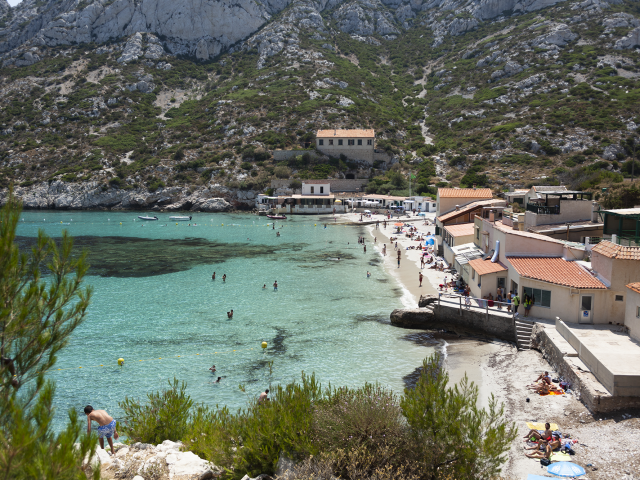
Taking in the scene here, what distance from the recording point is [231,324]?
2372cm

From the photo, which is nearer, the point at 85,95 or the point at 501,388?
the point at 501,388

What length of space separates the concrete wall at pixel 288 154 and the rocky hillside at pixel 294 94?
1.49 meters

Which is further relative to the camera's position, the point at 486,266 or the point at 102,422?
the point at 486,266

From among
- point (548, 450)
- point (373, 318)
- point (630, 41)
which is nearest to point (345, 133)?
point (373, 318)

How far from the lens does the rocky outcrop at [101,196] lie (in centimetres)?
8531

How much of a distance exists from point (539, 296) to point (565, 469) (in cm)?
1063

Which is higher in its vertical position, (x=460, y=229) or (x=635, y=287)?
(x=460, y=229)

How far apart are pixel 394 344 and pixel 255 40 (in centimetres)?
13506

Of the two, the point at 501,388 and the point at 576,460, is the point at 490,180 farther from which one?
the point at 576,460

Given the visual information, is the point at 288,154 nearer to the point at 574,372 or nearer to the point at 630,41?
the point at 574,372

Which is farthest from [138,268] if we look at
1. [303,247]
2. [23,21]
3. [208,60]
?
[23,21]

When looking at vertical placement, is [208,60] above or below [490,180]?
above

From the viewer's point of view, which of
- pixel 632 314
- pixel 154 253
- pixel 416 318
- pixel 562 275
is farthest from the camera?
pixel 154 253

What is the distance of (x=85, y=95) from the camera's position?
10894cm
